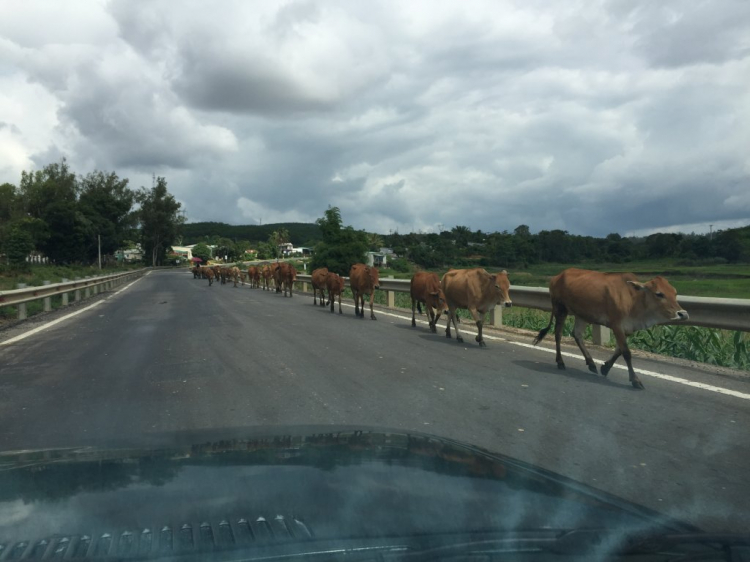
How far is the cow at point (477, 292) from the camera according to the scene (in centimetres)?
1121

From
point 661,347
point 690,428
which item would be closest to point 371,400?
point 690,428

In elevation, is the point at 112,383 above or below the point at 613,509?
below

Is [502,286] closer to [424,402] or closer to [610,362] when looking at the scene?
[610,362]

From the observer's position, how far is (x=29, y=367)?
901cm

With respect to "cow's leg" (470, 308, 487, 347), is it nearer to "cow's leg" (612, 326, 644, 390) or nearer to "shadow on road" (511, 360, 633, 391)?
"shadow on road" (511, 360, 633, 391)

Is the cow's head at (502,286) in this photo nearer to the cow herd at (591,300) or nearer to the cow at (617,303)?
the cow herd at (591,300)

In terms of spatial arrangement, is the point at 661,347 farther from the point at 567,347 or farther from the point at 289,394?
the point at 289,394

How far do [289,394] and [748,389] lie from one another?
5124 millimetres

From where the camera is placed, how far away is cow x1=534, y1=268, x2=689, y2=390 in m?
7.69

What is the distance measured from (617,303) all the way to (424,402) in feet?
10.1

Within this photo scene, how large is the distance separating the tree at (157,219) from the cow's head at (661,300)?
396 ft

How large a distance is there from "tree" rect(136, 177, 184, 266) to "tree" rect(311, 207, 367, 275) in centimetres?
9011

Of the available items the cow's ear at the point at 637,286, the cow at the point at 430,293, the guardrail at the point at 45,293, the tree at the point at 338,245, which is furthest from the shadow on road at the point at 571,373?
the tree at the point at 338,245

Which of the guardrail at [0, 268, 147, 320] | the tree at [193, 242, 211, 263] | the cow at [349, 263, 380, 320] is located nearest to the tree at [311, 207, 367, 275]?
the guardrail at [0, 268, 147, 320]
